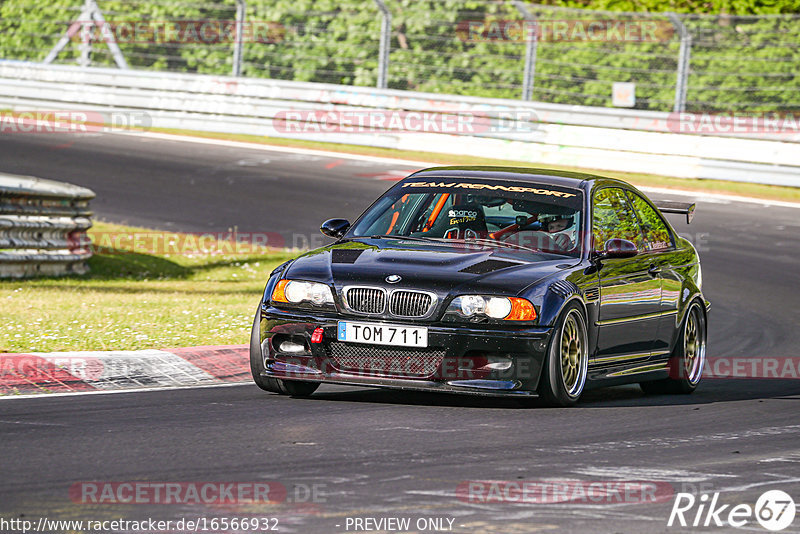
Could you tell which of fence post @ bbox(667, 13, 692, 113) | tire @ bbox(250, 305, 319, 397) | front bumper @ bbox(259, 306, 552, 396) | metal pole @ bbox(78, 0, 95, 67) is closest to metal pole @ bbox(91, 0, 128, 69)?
metal pole @ bbox(78, 0, 95, 67)

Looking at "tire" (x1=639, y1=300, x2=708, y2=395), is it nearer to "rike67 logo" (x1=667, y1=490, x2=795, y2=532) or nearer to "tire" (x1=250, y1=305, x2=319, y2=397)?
"tire" (x1=250, y1=305, x2=319, y2=397)

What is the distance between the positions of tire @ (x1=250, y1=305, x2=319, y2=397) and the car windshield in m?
1.17

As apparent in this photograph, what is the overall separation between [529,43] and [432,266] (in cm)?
1619

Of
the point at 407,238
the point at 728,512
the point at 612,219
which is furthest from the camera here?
the point at 612,219

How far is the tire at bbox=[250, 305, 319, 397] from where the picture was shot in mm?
8133

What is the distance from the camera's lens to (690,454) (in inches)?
269

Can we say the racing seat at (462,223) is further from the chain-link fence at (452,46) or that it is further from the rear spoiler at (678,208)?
the chain-link fence at (452,46)

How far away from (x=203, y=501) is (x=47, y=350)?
416 cm

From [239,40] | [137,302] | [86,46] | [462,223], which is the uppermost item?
[239,40]

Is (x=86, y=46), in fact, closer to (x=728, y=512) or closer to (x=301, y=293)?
(x=301, y=293)

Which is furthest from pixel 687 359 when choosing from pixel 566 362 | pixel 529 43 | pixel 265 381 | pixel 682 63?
pixel 529 43

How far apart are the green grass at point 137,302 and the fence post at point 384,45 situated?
337 inches

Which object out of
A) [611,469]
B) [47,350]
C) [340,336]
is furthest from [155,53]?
[611,469]

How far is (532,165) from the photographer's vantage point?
22859mm
